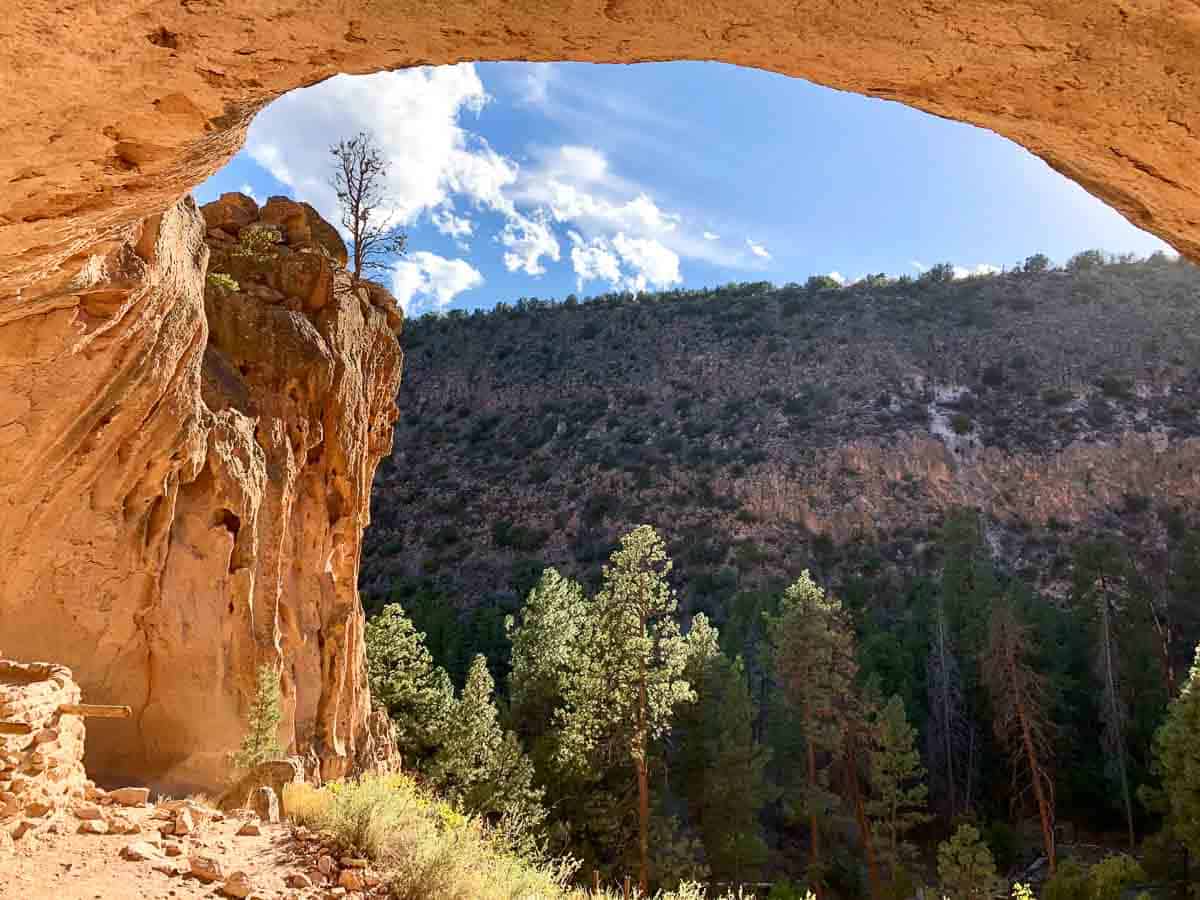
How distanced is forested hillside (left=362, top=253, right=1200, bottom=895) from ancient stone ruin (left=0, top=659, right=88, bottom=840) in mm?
13157

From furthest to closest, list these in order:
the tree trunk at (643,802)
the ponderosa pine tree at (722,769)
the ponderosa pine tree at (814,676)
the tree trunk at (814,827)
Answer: the ponderosa pine tree at (722,769) → the ponderosa pine tree at (814,676) → the tree trunk at (814,827) → the tree trunk at (643,802)

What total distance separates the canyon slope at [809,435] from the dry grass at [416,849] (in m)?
32.9

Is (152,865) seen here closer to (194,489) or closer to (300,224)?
(194,489)

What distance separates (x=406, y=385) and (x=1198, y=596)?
5351cm

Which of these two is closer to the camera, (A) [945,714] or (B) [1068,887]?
(B) [1068,887]

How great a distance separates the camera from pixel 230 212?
14.2m

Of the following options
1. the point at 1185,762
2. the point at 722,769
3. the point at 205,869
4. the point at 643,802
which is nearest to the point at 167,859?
the point at 205,869

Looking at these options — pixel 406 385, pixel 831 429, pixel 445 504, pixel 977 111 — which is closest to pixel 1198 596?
pixel 831 429

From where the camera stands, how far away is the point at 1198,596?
27047mm

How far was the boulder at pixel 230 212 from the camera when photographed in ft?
45.8

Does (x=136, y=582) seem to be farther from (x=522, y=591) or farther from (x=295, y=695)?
(x=522, y=591)

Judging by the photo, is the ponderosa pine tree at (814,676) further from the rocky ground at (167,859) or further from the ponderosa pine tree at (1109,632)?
the rocky ground at (167,859)

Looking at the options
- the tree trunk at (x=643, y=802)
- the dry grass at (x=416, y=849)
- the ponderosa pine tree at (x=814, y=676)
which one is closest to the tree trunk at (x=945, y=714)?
the ponderosa pine tree at (x=814, y=676)

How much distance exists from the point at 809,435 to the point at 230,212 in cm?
4142
